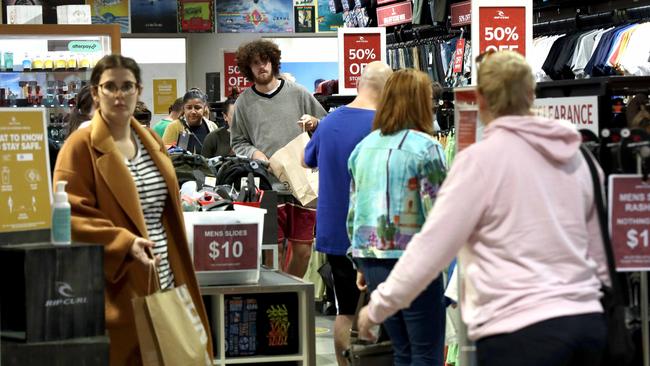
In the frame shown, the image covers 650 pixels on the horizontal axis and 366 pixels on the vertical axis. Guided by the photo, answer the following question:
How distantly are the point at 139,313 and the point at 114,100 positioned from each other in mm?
798

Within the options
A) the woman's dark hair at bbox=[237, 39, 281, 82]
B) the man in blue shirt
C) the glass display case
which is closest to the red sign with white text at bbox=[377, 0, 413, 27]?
the glass display case

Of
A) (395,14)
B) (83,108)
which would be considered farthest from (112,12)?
(83,108)

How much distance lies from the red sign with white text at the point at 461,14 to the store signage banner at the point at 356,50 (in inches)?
117

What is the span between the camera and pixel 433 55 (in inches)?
487

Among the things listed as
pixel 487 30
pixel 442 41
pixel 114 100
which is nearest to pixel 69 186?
pixel 114 100

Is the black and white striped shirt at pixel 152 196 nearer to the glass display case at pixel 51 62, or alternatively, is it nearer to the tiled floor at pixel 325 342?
the tiled floor at pixel 325 342

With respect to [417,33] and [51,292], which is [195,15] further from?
[51,292]

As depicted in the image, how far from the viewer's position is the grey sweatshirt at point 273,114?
7395 mm

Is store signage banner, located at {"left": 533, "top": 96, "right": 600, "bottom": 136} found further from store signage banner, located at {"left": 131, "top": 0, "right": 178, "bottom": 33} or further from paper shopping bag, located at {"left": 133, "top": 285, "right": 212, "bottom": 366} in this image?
store signage banner, located at {"left": 131, "top": 0, "right": 178, "bottom": 33}

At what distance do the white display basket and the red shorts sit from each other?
1797mm

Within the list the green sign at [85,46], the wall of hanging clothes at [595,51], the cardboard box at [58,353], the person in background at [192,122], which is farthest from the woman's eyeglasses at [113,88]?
the person in background at [192,122]

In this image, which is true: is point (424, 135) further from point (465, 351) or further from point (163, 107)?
point (163, 107)

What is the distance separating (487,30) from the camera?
5.71 metres

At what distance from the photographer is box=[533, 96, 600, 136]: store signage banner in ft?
13.5
